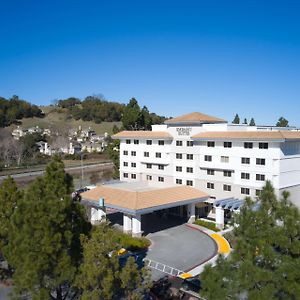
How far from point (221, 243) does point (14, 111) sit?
118 m

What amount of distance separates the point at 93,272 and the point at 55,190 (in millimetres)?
3634

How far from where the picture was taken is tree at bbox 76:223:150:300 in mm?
12078

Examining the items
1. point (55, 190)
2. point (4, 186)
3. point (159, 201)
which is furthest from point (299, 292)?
point (159, 201)

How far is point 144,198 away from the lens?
31266mm

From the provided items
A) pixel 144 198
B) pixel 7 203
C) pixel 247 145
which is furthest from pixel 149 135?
pixel 7 203

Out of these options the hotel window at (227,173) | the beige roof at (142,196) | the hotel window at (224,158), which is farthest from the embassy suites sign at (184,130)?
the beige roof at (142,196)

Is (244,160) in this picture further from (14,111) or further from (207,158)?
(14,111)

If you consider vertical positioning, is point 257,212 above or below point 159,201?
above

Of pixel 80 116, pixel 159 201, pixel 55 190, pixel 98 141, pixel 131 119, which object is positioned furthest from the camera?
pixel 80 116

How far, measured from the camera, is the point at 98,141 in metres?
120

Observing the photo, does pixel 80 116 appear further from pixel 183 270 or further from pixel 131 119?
pixel 183 270

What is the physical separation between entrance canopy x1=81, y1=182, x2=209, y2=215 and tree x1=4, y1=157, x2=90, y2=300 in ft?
52.5

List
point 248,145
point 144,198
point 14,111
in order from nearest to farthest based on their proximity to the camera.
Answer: point 144,198 → point 248,145 → point 14,111

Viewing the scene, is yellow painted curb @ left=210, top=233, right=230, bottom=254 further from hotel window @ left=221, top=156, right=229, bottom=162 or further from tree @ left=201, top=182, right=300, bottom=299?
tree @ left=201, top=182, right=300, bottom=299
